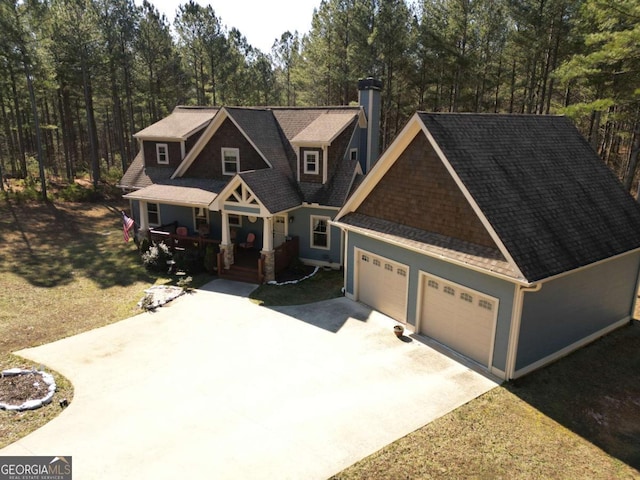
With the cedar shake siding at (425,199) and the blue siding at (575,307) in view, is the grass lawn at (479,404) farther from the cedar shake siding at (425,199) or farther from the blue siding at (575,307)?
the cedar shake siding at (425,199)

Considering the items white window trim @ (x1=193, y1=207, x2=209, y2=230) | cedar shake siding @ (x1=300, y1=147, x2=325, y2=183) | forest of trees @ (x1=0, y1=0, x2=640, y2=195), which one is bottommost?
white window trim @ (x1=193, y1=207, x2=209, y2=230)

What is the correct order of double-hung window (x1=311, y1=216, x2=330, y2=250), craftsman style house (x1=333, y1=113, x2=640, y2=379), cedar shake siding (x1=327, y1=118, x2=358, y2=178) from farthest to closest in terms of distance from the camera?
cedar shake siding (x1=327, y1=118, x2=358, y2=178) → double-hung window (x1=311, y1=216, x2=330, y2=250) → craftsman style house (x1=333, y1=113, x2=640, y2=379)

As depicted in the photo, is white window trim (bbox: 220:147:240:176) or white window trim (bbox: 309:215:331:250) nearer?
white window trim (bbox: 309:215:331:250)

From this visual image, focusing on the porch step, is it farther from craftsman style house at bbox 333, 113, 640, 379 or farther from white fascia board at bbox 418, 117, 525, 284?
white fascia board at bbox 418, 117, 525, 284

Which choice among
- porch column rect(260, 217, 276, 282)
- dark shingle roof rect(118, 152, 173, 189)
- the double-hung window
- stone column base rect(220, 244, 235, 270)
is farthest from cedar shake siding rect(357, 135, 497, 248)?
dark shingle roof rect(118, 152, 173, 189)

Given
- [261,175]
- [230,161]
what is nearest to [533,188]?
[261,175]

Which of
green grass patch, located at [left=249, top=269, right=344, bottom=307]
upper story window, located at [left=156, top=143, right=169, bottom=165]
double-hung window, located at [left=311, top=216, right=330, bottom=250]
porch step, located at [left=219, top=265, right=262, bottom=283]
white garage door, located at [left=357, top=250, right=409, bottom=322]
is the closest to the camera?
white garage door, located at [left=357, top=250, right=409, bottom=322]

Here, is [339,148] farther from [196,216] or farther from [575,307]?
[575,307]
